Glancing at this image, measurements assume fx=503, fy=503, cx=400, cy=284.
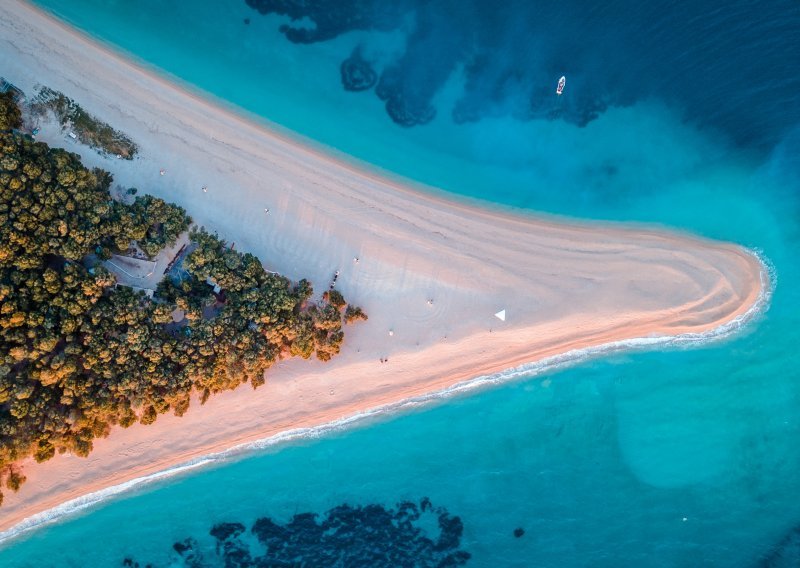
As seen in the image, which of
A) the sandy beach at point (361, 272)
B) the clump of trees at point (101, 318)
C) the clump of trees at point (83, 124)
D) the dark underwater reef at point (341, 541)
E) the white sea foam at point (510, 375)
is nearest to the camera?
the clump of trees at point (101, 318)

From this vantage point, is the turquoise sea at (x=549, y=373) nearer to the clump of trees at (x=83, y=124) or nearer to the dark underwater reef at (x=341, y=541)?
the dark underwater reef at (x=341, y=541)

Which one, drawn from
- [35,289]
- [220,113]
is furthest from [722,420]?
[35,289]

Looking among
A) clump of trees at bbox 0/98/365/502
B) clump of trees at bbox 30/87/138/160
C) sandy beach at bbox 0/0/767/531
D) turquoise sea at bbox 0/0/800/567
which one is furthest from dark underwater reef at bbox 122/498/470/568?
clump of trees at bbox 30/87/138/160

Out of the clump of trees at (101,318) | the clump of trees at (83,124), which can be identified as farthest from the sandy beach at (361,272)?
the clump of trees at (101,318)

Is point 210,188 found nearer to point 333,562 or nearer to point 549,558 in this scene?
point 333,562

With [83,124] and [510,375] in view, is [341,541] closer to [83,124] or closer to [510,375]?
[510,375]

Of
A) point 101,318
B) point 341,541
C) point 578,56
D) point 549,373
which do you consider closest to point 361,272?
point 549,373
